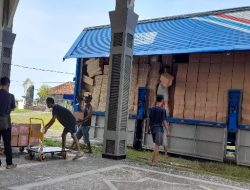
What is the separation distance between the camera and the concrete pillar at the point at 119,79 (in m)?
9.88

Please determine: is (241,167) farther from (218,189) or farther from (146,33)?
(146,33)

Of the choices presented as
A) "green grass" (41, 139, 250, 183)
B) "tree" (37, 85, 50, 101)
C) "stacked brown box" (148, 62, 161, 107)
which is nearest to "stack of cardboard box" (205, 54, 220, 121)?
"green grass" (41, 139, 250, 183)

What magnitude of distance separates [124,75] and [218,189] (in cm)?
404

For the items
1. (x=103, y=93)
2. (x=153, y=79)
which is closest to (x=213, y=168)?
(x=153, y=79)

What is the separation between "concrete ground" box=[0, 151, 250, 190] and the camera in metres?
6.84

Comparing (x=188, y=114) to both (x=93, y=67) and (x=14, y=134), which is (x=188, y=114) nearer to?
(x=93, y=67)

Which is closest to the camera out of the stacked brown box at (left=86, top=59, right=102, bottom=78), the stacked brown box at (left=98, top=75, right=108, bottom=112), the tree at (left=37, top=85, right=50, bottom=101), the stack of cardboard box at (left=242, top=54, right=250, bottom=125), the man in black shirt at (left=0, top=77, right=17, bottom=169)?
the man in black shirt at (left=0, top=77, right=17, bottom=169)

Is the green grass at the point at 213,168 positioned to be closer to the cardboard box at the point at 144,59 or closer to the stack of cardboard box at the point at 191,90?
the stack of cardboard box at the point at 191,90

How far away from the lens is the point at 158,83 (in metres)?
13.3

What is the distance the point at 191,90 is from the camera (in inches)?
490

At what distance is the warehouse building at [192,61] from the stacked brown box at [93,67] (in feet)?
0.14

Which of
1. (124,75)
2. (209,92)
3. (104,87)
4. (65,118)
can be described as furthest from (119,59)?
(104,87)

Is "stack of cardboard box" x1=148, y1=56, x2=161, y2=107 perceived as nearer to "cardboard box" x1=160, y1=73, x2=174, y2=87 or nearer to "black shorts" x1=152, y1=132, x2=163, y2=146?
"cardboard box" x1=160, y1=73, x2=174, y2=87

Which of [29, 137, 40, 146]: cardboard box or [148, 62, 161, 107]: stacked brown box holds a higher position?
[148, 62, 161, 107]: stacked brown box
